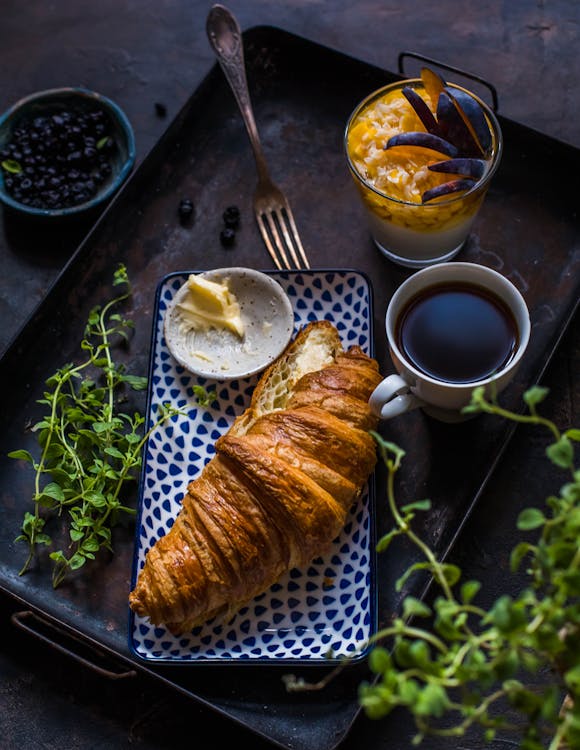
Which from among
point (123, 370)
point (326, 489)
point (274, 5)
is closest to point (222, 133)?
point (274, 5)

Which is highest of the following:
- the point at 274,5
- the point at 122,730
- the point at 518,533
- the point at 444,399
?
the point at 274,5

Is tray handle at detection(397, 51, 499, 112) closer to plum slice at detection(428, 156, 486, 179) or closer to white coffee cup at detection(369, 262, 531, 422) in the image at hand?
plum slice at detection(428, 156, 486, 179)

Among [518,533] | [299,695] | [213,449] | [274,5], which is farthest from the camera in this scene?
[274,5]

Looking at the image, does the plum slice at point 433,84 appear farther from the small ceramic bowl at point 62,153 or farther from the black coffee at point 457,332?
the small ceramic bowl at point 62,153

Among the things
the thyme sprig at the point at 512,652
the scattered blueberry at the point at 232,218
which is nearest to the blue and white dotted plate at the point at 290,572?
the scattered blueberry at the point at 232,218

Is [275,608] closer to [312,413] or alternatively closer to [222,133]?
[312,413]

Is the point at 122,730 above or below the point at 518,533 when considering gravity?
below

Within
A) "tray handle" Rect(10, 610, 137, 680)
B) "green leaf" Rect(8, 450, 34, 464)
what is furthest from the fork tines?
"tray handle" Rect(10, 610, 137, 680)

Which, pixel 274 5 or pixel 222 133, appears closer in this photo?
pixel 222 133
